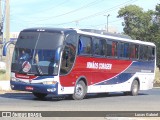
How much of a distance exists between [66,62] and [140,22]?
45915mm

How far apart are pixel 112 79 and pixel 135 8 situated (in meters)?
44.4

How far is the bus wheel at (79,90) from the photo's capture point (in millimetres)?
21641

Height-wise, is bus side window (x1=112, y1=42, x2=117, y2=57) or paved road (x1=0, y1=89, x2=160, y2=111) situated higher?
bus side window (x1=112, y1=42, x2=117, y2=57)

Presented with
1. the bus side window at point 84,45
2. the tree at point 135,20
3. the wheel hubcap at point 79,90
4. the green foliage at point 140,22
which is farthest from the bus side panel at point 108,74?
the tree at point 135,20

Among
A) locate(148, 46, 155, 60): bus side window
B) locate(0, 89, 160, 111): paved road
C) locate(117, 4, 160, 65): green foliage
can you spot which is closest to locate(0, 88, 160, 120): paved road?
locate(0, 89, 160, 111): paved road

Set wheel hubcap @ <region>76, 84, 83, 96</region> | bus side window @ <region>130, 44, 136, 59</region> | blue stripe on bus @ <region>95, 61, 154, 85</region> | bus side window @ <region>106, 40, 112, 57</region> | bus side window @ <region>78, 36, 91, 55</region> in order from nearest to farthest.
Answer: bus side window @ <region>78, 36, 91, 55</region> < wheel hubcap @ <region>76, 84, 83, 96</region> < bus side window @ <region>106, 40, 112, 57</region> < blue stripe on bus @ <region>95, 61, 154, 85</region> < bus side window @ <region>130, 44, 136, 59</region>

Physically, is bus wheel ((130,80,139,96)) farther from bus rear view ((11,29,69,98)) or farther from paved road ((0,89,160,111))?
bus rear view ((11,29,69,98))

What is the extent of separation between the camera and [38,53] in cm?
2048

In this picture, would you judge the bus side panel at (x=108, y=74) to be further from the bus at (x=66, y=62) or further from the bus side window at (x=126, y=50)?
the bus side window at (x=126, y=50)

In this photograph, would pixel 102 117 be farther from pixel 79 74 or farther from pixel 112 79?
pixel 112 79

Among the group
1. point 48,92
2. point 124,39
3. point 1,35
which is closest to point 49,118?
point 48,92

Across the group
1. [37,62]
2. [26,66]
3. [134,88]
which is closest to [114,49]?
[134,88]

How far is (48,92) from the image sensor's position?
20188 millimetres

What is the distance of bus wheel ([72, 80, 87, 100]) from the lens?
71.0 ft
